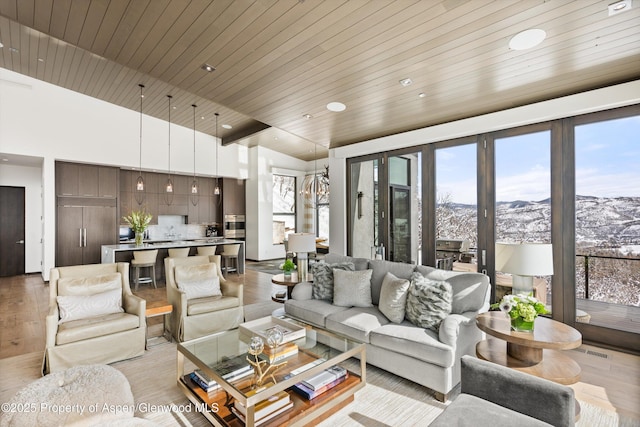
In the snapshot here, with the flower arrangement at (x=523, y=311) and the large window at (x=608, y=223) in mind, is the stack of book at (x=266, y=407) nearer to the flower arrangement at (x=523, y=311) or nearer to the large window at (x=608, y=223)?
the flower arrangement at (x=523, y=311)

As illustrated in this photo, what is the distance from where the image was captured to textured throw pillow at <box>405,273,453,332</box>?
2.79 m

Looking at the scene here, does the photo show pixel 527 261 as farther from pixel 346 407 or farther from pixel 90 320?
pixel 90 320

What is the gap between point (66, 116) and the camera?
6855 mm

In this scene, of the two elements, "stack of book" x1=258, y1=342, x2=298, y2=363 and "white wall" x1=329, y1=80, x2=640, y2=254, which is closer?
"stack of book" x1=258, y1=342, x2=298, y2=363

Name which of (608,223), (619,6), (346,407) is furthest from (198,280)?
(608,223)

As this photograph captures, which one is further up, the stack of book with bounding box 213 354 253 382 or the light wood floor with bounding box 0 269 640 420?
the stack of book with bounding box 213 354 253 382

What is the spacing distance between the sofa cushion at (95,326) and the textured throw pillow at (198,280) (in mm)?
705

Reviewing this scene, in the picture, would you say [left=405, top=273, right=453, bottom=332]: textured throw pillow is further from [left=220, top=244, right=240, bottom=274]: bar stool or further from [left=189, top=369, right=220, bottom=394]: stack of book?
[left=220, top=244, right=240, bottom=274]: bar stool

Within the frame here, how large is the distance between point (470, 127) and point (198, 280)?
13.9 ft

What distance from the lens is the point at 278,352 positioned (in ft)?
7.99

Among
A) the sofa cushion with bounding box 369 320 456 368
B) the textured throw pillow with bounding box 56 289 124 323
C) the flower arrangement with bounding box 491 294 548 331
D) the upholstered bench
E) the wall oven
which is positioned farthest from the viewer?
the wall oven

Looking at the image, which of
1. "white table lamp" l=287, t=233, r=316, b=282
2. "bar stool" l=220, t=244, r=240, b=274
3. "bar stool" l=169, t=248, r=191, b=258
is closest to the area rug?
"white table lamp" l=287, t=233, r=316, b=282

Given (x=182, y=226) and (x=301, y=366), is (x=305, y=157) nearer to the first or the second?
(x=182, y=226)

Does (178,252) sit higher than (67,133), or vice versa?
(67,133)
